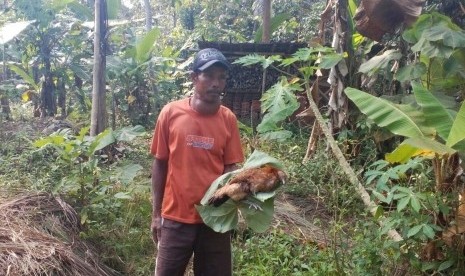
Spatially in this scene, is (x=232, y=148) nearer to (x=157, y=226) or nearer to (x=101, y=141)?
(x=157, y=226)

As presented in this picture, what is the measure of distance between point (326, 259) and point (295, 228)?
820 millimetres

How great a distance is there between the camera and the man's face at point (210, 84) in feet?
8.57

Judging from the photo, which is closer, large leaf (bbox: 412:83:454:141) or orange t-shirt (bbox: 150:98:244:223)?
orange t-shirt (bbox: 150:98:244:223)

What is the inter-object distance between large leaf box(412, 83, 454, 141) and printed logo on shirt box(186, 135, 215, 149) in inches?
60.5

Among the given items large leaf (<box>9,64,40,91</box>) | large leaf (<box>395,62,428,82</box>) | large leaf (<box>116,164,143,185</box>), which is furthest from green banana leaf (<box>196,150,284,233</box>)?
large leaf (<box>9,64,40,91</box>)

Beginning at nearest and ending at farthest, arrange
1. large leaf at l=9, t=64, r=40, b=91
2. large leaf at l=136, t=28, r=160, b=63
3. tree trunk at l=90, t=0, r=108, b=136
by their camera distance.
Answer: tree trunk at l=90, t=0, r=108, b=136
large leaf at l=136, t=28, r=160, b=63
large leaf at l=9, t=64, r=40, b=91

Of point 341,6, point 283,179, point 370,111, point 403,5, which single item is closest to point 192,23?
point 341,6

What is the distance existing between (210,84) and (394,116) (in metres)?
1.56

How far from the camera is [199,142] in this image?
2635 mm

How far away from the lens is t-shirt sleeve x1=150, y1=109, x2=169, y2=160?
8.77 ft

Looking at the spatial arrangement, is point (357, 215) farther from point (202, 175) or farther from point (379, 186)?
point (202, 175)

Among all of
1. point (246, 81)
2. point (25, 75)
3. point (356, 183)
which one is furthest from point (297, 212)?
point (25, 75)

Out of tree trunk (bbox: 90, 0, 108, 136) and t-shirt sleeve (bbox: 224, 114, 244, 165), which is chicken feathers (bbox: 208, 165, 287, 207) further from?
tree trunk (bbox: 90, 0, 108, 136)

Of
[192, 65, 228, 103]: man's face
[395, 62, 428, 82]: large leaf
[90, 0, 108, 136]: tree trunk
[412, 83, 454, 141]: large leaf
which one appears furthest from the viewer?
[90, 0, 108, 136]: tree trunk
